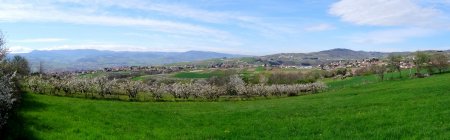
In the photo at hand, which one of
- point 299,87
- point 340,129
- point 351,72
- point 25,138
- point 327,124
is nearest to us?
point 25,138

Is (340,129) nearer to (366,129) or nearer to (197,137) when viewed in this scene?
(366,129)

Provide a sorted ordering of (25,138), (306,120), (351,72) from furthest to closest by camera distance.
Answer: (351,72) → (306,120) → (25,138)

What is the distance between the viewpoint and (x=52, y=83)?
298 feet

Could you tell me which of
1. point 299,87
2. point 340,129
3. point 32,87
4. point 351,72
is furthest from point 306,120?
point 351,72

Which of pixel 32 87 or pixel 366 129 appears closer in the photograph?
pixel 366 129

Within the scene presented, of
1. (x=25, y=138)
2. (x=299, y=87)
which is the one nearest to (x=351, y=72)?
(x=299, y=87)

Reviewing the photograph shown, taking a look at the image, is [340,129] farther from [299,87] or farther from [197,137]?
[299,87]

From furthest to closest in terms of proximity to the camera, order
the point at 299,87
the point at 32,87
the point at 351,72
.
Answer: the point at 351,72 → the point at 299,87 → the point at 32,87

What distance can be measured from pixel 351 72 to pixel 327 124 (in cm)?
14646

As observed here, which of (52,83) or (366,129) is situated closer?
(366,129)

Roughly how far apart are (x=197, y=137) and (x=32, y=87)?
68233mm

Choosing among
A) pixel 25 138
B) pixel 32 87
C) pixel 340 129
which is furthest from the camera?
pixel 32 87

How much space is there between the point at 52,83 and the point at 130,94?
16.1m

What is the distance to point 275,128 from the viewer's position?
28953 millimetres
